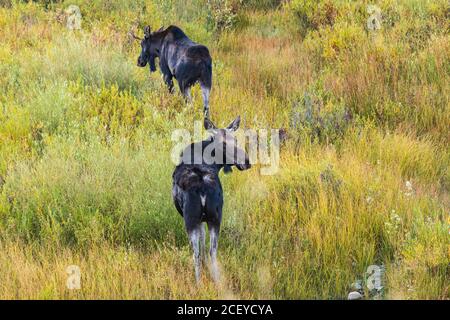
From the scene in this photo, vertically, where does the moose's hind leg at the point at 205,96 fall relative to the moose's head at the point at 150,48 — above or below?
below

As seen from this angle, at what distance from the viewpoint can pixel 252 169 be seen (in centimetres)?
623

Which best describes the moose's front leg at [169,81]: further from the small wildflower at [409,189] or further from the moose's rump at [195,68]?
the small wildflower at [409,189]

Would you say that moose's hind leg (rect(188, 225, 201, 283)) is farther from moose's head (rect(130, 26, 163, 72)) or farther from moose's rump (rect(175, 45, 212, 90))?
moose's head (rect(130, 26, 163, 72))

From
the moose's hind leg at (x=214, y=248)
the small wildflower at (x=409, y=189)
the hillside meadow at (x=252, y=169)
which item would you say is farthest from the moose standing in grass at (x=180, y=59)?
the moose's hind leg at (x=214, y=248)

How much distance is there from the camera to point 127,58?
942cm

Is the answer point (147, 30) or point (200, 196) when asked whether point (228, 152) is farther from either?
point (147, 30)

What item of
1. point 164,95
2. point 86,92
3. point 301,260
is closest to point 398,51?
point 164,95

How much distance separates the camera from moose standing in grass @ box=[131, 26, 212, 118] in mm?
7977

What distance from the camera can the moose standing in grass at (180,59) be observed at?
7.98m

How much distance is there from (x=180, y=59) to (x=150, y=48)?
3.43 feet

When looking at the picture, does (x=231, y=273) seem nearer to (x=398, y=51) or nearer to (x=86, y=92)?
(x=86, y=92)

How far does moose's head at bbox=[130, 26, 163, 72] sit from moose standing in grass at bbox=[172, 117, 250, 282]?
171 inches

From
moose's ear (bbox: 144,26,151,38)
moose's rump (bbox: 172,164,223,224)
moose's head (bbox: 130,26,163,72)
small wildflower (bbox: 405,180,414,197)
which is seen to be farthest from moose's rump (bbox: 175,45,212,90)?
moose's rump (bbox: 172,164,223,224)
